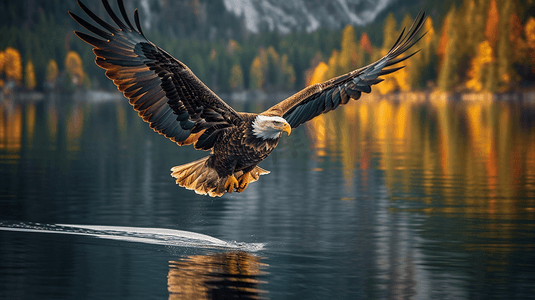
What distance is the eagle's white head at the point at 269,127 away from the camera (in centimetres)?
1023

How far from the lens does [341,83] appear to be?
12.0 meters

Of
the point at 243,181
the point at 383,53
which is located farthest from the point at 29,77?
the point at 243,181

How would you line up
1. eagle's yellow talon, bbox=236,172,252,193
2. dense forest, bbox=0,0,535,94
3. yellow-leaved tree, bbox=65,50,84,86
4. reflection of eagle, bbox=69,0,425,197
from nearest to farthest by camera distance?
reflection of eagle, bbox=69,0,425,197 → eagle's yellow talon, bbox=236,172,252,193 → dense forest, bbox=0,0,535,94 → yellow-leaved tree, bbox=65,50,84,86

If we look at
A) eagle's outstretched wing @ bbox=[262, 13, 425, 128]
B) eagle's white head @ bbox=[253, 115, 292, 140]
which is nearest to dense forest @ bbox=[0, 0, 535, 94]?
eagle's outstretched wing @ bbox=[262, 13, 425, 128]

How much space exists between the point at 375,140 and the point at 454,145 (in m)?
4.77

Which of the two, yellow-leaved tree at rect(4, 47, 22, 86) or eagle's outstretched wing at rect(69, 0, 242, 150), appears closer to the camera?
eagle's outstretched wing at rect(69, 0, 242, 150)

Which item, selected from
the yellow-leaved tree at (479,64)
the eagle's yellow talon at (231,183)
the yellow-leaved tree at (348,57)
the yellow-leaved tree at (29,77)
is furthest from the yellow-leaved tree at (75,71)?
the eagle's yellow talon at (231,183)

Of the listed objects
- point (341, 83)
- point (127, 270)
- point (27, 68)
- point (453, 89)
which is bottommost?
point (127, 270)

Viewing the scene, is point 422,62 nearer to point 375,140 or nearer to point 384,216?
point 375,140

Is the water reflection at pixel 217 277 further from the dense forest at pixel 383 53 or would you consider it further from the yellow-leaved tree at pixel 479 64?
the yellow-leaved tree at pixel 479 64

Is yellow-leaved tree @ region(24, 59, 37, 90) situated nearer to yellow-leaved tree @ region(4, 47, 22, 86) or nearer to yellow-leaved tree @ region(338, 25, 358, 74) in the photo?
yellow-leaved tree @ region(4, 47, 22, 86)

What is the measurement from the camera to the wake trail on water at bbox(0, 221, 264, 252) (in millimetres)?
11822

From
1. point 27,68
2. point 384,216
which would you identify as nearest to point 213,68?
point 27,68

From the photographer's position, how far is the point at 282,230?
1311 cm
